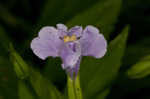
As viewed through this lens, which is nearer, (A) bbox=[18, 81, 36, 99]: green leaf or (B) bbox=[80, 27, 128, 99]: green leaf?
(A) bbox=[18, 81, 36, 99]: green leaf

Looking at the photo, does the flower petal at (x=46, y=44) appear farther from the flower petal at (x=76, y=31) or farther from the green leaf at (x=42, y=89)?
the green leaf at (x=42, y=89)

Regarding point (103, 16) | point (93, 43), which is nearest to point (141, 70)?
point (103, 16)

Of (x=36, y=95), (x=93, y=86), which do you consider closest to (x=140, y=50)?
(x=93, y=86)

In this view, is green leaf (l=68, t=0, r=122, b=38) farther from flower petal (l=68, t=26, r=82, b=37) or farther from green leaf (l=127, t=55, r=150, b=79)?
flower petal (l=68, t=26, r=82, b=37)

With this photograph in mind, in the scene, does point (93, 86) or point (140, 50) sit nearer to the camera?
point (93, 86)

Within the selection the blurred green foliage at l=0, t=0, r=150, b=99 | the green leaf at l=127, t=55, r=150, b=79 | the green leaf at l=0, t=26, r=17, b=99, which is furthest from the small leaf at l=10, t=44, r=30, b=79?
the green leaf at l=127, t=55, r=150, b=79

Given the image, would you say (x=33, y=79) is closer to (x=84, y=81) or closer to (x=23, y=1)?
(x=84, y=81)

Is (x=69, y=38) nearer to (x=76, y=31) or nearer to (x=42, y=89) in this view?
(x=76, y=31)
